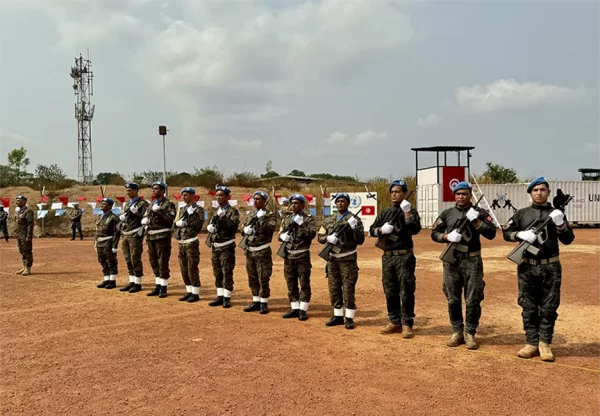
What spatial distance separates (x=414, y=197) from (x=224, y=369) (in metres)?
25.9

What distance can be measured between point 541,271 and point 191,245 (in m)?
5.78

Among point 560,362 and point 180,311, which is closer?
point 560,362

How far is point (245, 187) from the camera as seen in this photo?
3378 cm

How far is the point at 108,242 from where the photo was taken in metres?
10.2

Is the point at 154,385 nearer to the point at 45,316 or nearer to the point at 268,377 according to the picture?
the point at 268,377

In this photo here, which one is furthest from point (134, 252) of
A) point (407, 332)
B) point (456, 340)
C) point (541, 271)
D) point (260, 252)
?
point (541, 271)

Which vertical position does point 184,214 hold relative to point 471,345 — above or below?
above

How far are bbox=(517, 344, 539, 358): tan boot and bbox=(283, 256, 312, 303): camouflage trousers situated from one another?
10.2ft

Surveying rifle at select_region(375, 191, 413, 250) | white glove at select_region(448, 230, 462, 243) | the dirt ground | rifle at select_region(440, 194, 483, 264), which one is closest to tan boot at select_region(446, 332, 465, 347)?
the dirt ground

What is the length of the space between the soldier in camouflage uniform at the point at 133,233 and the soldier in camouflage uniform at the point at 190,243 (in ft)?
4.00

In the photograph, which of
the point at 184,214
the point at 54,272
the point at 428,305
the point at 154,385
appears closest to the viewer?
the point at 154,385

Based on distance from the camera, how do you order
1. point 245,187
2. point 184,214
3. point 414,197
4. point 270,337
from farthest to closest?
point 245,187 < point 414,197 < point 184,214 < point 270,337

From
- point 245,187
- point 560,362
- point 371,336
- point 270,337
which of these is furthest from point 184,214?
point 245,187

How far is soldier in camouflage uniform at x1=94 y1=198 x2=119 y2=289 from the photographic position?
1021 cm
